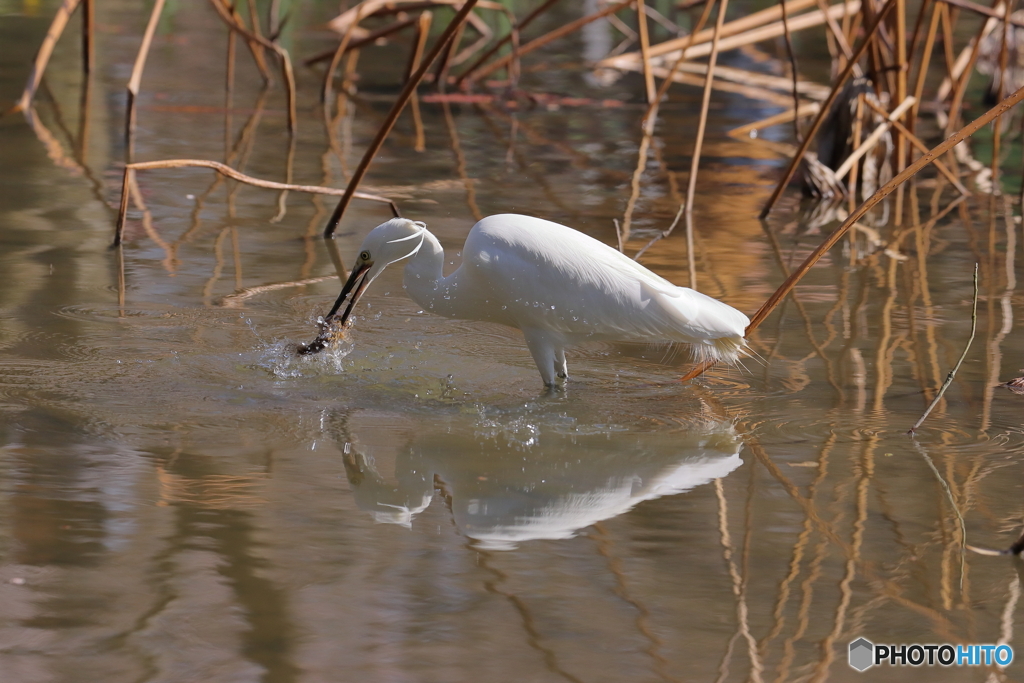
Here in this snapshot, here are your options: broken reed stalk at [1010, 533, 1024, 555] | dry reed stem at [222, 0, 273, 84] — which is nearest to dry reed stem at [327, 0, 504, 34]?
dry reed stem at [222, 0, 273, 84]

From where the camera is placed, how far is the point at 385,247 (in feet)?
14.3

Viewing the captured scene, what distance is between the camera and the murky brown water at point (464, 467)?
8.39ft

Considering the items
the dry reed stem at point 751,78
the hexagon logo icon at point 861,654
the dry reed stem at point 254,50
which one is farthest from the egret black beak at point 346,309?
the dry reed stem at point 751,78

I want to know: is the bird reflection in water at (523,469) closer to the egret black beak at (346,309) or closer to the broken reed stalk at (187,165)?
the egret black beak at (346,309)

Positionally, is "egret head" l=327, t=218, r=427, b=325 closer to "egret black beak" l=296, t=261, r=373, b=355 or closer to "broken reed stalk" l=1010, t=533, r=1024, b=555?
"egret black beak" l=296, t=261, r=373, b=355

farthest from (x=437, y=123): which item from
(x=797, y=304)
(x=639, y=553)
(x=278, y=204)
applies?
(x=639, y=553)

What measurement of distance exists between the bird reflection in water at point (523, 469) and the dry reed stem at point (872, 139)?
3678mm

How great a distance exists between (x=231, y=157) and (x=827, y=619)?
5989 mm

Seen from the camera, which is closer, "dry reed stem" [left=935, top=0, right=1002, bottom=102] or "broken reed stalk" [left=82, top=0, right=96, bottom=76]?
"dry reed stem" [left=935, top=0, right=1002, bottom=102]

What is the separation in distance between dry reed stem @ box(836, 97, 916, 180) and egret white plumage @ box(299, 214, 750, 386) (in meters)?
3.19

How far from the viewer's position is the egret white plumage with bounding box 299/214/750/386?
411 cm

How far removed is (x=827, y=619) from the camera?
2670 millimetres

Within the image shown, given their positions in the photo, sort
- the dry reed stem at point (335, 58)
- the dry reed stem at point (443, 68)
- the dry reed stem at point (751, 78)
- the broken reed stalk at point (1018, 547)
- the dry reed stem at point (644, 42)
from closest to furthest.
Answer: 1. the broken reed stalk at point (1018, 547)
2. the dry reed stem at point (644, 42)
3. the dry reed stem at point (335, 58)
4. the dry reed stem at point (443, 68)
5. the dry reed stem at point (751, 78)

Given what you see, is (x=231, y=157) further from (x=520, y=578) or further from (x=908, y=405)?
(x=520, y=578)
